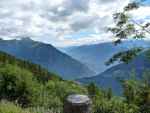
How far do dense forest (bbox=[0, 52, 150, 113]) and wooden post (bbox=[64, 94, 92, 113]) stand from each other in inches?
92.7

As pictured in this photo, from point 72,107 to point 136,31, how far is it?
4.58 meters

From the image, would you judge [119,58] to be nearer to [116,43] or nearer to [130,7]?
[116,43]

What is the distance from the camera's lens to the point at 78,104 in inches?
470

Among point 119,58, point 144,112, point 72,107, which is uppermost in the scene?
point 119,58

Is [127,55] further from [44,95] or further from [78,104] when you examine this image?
[44,95]

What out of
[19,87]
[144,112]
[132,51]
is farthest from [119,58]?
[19,87]

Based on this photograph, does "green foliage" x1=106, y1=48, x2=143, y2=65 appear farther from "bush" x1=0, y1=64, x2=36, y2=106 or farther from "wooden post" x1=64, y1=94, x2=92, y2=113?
"bush" x1=0, y1=64, x2=36, y2=106

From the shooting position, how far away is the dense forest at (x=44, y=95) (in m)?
18.4

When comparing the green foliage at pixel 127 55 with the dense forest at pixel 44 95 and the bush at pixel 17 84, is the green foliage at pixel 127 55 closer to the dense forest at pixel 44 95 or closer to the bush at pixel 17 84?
the dense forest at pixel 44 95

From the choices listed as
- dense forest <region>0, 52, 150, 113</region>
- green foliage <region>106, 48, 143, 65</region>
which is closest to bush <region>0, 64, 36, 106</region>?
dense forest <region>0, 52, 150, 113</region>

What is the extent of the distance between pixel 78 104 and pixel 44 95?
10923 centimetres

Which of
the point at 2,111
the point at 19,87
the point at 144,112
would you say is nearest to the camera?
the point at 2,111

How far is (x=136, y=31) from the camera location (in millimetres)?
15398

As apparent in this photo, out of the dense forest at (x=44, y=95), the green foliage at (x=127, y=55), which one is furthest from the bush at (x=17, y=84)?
the green foliage at (x=127, y=55)
